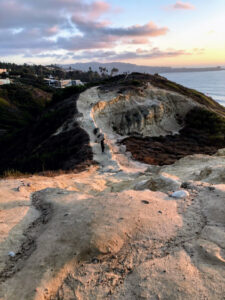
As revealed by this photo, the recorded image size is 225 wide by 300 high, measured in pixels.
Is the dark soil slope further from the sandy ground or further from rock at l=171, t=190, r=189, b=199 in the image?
rock at l=171, t=190, r=189, b=199

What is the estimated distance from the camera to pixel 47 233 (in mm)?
7219

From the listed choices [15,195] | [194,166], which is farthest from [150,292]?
[194,166]

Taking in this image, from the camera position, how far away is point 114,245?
654 centimetres

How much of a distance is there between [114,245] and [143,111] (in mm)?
35384

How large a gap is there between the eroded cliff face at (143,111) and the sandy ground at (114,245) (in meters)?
26.6

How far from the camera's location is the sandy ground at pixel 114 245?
529 cm

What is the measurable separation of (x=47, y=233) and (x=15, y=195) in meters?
4.04

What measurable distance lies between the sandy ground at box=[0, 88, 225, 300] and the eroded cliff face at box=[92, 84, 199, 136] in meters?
26.6

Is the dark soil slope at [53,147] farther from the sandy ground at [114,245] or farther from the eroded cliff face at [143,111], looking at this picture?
the sandy ground at [114,245]

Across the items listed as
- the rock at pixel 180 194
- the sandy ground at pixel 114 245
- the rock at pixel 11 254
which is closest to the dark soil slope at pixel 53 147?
the sandy ground at pixel 114 245

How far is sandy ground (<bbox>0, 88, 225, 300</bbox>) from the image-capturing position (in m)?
5.29

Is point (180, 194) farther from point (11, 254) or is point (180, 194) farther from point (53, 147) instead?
point (53, 147)

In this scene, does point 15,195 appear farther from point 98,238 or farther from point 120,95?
point 120,95

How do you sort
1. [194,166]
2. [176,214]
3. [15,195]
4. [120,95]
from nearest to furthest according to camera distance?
[176,214] → [15,195] → [194,166] → [120,95]
